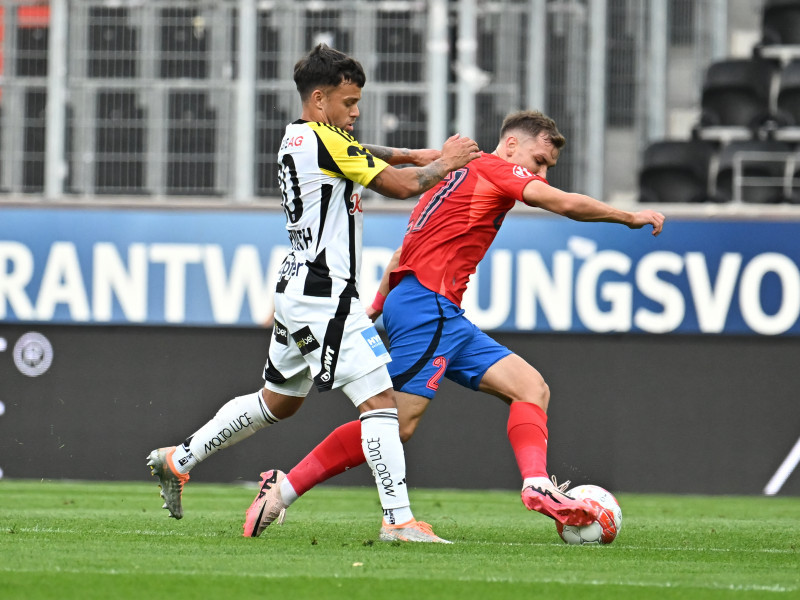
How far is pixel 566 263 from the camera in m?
11.6

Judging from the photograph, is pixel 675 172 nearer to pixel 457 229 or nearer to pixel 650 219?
pixel 457 229

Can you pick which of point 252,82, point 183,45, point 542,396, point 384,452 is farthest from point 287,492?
point 183,45

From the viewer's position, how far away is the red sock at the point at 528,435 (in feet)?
20.1

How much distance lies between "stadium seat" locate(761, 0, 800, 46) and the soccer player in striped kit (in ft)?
34.9

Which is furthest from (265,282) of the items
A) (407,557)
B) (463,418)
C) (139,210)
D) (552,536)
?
(407,557)

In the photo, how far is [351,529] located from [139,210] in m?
5.53

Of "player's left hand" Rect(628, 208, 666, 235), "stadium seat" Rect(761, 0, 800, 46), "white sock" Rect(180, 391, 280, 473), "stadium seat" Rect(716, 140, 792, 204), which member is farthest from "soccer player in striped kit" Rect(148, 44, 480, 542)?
"stadium seat" Rect(761, 0, 800, 46)

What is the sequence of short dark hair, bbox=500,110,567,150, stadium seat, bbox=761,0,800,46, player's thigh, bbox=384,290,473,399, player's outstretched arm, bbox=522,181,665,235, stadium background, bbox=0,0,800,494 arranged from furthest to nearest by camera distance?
stadium seat, bbox=761,0,800,46
stadium background, bbox=0,0,800,494
short dark hair, bbox=500,110,567,150
player's thigh, bbox=384,290,473,399
player's outstretched arm, bbox=522,181,665,235

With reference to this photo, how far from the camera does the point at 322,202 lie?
575cm

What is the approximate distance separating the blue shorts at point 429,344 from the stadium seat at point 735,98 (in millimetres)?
8633

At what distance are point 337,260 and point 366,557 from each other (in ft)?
4.02

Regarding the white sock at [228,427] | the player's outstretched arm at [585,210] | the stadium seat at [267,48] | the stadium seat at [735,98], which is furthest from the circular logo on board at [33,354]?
the stadium seat at [735,98]

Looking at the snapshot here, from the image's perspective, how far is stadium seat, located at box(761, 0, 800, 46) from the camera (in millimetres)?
15531

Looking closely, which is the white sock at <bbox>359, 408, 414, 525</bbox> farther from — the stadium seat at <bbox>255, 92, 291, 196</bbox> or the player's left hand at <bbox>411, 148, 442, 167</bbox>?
the stadium seat at <bbox>255, 92, 291, 196</bbox>
